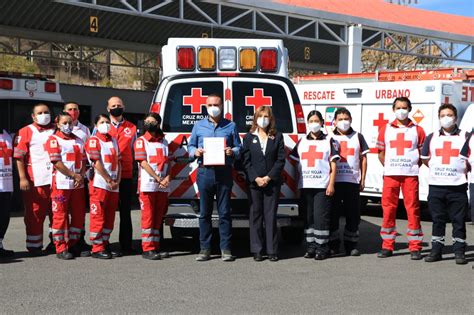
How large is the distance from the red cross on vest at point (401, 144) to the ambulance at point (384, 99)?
3458mm

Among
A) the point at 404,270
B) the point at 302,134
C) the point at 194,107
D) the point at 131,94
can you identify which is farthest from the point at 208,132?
the point at 131,94

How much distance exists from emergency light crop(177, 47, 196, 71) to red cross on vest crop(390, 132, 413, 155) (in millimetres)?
2585

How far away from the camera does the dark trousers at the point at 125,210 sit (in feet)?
25.5

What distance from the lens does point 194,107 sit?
25.4ft

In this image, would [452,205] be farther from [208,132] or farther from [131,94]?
[131,94]

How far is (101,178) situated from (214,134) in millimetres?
1386

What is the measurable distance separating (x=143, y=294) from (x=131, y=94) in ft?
52.7

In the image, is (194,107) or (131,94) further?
(131,94)

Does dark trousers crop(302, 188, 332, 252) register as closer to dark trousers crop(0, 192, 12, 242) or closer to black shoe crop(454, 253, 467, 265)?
black shoe crop(454, 253, 467, 265)

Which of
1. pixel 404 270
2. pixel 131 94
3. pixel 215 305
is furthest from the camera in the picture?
pixel 131 94

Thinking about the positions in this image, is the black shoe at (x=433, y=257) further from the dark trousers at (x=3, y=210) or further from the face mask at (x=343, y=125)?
the dark trousers at (x=3, y=210)

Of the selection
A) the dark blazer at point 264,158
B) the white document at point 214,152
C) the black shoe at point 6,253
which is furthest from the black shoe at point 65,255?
the dark blazer at point 264,158

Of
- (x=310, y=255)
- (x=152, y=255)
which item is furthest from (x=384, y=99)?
(x=152, y=255)

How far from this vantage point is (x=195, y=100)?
7738 millimetres
